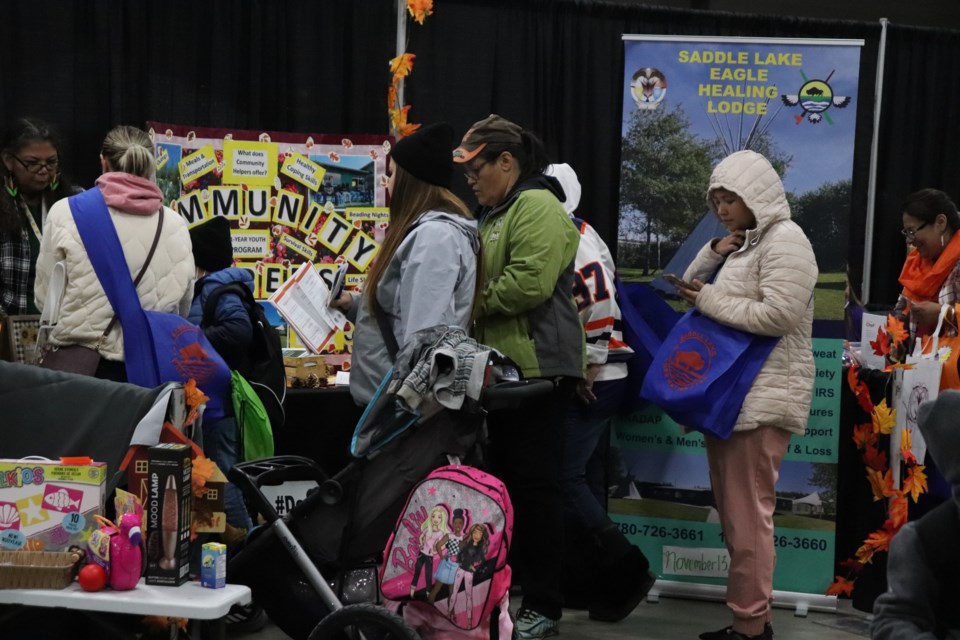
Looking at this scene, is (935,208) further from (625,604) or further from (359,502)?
(359,502)

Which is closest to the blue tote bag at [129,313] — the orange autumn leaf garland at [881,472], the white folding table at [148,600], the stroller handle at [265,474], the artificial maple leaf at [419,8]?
the stroller handle at [265,474]

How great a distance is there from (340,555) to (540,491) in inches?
33.4

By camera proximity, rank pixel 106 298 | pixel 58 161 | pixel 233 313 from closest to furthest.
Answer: pixel 106 298
pixel 233 313
pixel 58 161

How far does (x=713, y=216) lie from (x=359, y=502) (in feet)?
7.29

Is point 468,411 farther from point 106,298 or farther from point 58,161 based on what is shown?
point 58,161

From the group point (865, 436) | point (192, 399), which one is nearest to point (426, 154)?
point (192, 399)

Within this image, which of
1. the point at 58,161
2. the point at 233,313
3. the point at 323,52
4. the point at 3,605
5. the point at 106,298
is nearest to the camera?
the point at 3,605

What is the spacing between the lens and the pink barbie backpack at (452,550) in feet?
8.95

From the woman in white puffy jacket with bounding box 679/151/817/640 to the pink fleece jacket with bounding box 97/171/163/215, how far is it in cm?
165

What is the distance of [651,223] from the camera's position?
480cm

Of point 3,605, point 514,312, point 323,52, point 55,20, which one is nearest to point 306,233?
point 323,52

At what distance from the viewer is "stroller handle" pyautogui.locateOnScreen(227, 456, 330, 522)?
9.52 feet

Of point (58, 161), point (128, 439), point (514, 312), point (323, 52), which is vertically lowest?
point (128, 439)

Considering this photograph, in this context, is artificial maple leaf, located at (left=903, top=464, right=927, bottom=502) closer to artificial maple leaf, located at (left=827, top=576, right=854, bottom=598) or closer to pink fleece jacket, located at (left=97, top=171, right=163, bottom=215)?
artificial maple leaf, located at (left=827, top=576, right=854, bottom=598)
